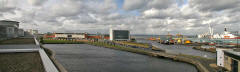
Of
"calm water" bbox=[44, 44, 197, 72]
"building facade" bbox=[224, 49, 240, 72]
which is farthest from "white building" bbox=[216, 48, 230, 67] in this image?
"calm water" bbox=[44, 44, 197, 72]

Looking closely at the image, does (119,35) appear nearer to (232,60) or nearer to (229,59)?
(229,59)

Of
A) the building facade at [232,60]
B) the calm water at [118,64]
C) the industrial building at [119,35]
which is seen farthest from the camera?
the industrial building at [119,35]

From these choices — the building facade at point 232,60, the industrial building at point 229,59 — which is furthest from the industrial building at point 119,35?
the building facade at point 232,60

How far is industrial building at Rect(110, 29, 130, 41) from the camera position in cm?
10106

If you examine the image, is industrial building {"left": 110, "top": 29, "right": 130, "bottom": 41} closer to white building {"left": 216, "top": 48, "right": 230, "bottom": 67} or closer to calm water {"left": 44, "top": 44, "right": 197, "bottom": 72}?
calm water {"left": 44, "top": 44, "right": 197, "bottom": 72}

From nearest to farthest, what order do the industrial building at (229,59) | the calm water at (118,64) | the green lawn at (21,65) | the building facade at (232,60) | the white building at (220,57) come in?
the green lawn at (21,65)
the building facade at (232,60)
the industrial building at (229,59)
the white building at (220,57)
the calm water at (118,64)

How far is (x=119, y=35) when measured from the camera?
10475 cm

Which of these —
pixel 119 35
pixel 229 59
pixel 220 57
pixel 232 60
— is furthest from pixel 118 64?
pixel 119 35

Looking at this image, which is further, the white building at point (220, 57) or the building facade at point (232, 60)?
the white building at point (220, 57)

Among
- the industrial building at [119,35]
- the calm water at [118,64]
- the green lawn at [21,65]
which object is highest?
the industrial building at [119,35]

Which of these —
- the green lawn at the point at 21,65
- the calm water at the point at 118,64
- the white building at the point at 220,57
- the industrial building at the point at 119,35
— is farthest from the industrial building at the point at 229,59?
the industrial building at the point at 119,35

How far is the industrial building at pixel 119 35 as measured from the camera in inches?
3979

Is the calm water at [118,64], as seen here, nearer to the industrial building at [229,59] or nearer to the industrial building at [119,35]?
the industrial building at [229,59]

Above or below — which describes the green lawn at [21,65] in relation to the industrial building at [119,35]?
below
